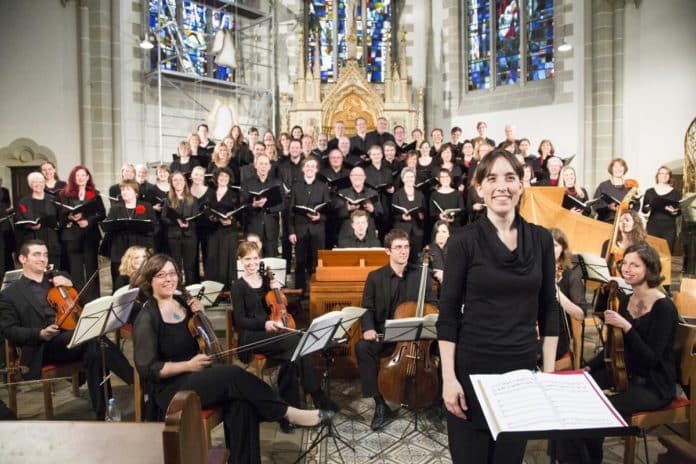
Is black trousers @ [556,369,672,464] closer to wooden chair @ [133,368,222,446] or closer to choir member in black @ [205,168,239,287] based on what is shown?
wooden chair @ [133,368,222,446]

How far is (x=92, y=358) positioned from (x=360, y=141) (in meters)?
5.44

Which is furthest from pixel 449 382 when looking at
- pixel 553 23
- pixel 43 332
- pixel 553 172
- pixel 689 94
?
pixel 553 23

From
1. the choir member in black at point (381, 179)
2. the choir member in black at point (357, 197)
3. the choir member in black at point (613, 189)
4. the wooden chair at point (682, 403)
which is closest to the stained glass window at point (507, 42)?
the choir member in black at point (613, 189)

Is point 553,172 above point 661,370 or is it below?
above

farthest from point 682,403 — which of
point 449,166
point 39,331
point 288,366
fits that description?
point 449,166

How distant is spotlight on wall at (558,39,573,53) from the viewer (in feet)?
33.1

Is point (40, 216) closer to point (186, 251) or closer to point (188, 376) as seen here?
point (186, 251)

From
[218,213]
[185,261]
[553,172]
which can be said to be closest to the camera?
[218,213]

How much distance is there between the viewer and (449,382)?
1.83m

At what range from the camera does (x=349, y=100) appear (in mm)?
12594

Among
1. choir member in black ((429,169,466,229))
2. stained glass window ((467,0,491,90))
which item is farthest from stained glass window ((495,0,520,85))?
choir member in black ((429,169,466,229))

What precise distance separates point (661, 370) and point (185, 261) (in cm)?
445

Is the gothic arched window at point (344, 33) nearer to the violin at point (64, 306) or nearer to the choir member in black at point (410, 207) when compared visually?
the choir member in black at point (410, 207)

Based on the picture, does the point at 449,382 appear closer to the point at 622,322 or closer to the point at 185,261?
the point at 622,322
